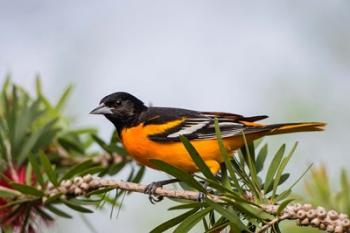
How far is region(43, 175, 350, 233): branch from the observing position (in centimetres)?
136

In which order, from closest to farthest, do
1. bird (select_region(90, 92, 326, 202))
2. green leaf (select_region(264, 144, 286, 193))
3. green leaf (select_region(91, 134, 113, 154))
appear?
green leaf (select_region(264, 144, 286, 193)), green leaf (select_region(91, 134, 113, 154)), bird (select_region(90, 92, 326, 202))

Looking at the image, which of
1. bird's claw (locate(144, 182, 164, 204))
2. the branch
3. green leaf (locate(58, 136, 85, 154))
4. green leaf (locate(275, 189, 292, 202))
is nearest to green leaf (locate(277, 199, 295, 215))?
the branch

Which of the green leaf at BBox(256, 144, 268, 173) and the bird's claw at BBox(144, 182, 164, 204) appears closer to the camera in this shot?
the bird's claw at BBox(144, 182, 164, 204)

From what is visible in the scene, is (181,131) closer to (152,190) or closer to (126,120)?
(126,120)

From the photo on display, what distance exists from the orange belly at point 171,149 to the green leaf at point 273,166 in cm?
100

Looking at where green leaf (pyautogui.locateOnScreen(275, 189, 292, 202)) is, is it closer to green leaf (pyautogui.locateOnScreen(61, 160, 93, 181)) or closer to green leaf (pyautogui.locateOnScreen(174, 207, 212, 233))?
green leaf (pyautogui.locateOnScreen(174, 207, 212, 233))

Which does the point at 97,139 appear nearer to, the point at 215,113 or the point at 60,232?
the point at 60,232

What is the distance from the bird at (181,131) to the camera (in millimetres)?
2779

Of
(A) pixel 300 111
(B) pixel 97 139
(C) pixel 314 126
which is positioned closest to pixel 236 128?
(C) pixel 314 126

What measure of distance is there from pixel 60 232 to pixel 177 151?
792 mm

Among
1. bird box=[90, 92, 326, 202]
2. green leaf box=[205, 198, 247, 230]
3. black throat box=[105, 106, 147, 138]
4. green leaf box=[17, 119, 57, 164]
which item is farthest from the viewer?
black throat box=[105, 106, 147, 138]

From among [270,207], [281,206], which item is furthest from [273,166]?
[281,206]

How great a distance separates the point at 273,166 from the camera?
1742 millimetres

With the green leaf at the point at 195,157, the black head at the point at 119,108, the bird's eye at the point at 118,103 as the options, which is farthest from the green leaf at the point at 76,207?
the bird's eye at the point at 118,103
